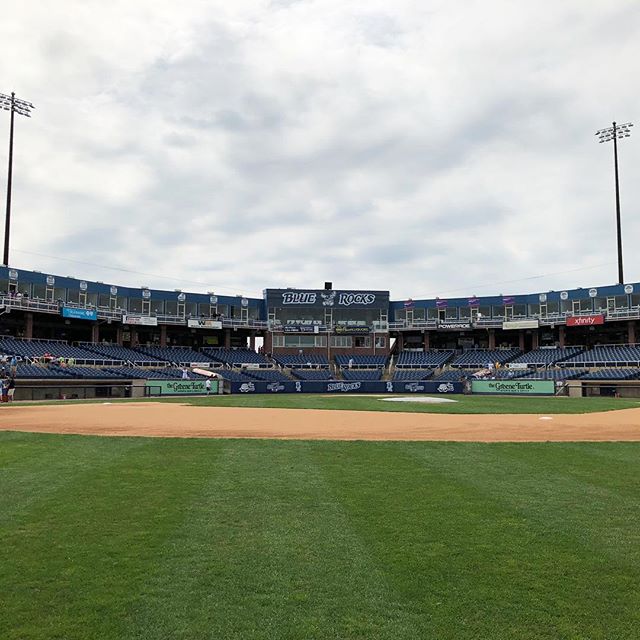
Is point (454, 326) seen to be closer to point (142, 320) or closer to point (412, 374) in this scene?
point (412, 374)

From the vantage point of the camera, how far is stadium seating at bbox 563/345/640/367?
60647mm

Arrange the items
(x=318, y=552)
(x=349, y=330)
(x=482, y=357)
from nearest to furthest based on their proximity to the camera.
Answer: (x=318, y=552) < (x=482, y=357) < (x=349, y=330)

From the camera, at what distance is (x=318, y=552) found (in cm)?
688

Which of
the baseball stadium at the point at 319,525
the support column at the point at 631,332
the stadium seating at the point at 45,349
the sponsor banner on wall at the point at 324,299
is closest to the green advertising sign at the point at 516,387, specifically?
the support column at the point at 631,332

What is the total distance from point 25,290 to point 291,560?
66005mm

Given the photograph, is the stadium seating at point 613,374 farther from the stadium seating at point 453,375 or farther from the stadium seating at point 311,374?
the stadium seating at point 311,374

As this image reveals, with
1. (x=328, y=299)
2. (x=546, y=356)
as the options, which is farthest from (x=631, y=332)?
(x=328, y=299)

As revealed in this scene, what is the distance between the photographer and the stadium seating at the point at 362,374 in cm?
7369

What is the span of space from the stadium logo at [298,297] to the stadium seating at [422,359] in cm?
1657

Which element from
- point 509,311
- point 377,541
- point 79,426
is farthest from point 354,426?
point 509,311

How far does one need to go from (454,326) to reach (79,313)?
52401 millimetres

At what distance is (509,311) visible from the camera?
81375 mm

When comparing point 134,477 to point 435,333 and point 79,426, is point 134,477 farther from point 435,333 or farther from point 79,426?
point 435,333

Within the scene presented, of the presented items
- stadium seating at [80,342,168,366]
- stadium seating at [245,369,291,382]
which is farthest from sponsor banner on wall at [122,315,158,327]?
stadium seating at [245,369,291,382]
